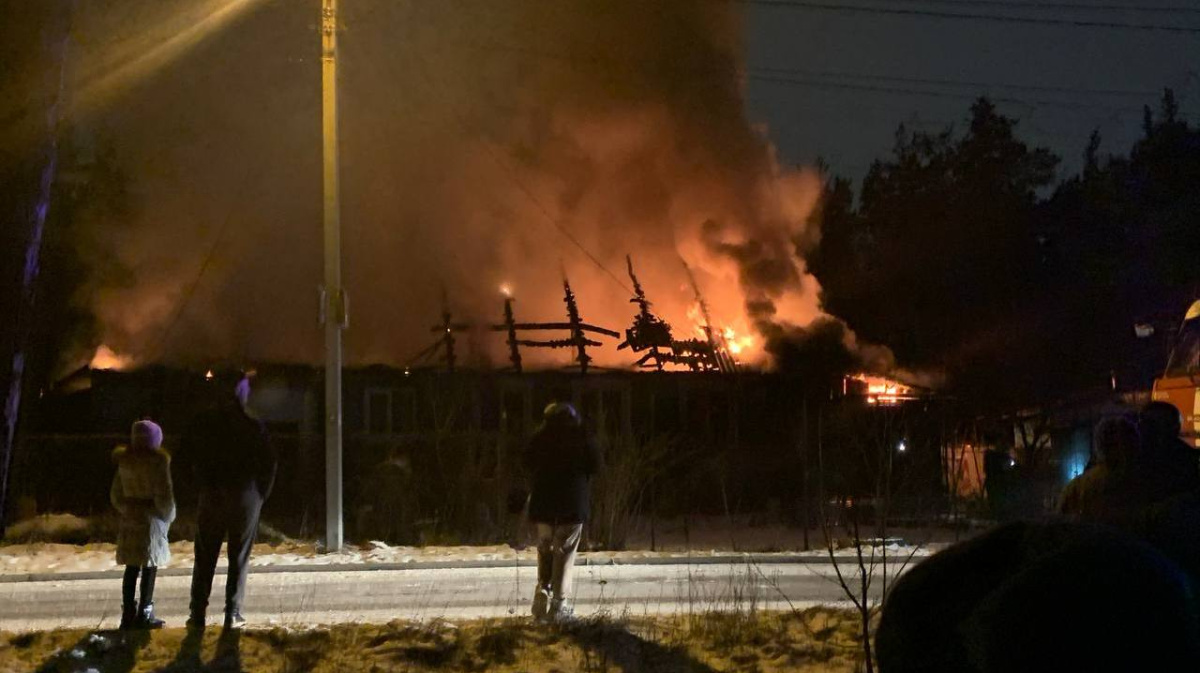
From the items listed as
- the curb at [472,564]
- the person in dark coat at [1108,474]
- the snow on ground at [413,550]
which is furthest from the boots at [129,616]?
the person in dark coat at [1108,474]

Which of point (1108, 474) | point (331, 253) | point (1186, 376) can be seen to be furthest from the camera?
point (331, 253)

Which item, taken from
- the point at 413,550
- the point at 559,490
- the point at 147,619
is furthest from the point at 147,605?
the point at 413,550

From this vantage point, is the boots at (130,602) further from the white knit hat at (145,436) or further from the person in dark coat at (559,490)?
the person in dark coat at (559,490)

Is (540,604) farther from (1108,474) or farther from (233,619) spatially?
(1108,474)

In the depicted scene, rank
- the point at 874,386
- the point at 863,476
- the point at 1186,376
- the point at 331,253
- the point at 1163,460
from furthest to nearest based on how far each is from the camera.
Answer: the point at 874,386 < the point at 863,476 < the point at 331,253 < the point at 1186,376 < the point at 1163,460

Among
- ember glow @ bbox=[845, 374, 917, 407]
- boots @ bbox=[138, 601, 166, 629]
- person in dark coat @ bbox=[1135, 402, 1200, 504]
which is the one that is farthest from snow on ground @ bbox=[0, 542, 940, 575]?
ember glow @ bbox=[845, 374, 917, 407]

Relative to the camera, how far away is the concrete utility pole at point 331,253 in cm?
1264

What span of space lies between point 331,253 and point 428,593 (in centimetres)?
530

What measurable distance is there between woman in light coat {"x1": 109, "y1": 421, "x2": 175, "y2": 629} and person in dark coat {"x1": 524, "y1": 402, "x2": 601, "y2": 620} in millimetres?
2425

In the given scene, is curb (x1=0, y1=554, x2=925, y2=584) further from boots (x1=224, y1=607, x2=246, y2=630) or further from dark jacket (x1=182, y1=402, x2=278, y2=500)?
dark jacket (x1=182, y1=402, x2=278, y2=500)

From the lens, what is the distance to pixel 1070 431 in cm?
1852

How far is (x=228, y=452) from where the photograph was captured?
668 centimetres

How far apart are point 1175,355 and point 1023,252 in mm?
14273

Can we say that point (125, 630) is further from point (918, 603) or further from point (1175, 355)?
point (1175, 355)
